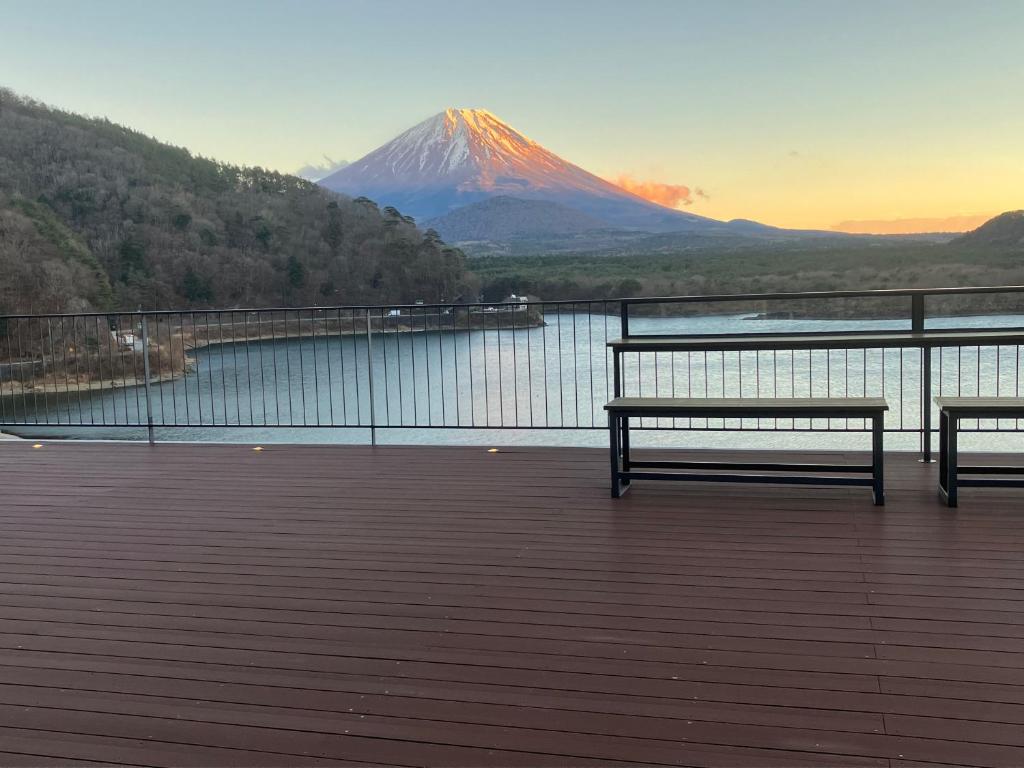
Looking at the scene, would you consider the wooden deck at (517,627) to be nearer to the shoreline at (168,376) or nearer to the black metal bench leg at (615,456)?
the black metal bench leg at (615,456)

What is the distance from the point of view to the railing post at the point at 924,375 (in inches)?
177

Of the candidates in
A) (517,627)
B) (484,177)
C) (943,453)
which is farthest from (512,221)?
(517,627)

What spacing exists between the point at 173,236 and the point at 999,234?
45682mm

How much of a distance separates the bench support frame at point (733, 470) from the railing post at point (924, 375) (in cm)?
53

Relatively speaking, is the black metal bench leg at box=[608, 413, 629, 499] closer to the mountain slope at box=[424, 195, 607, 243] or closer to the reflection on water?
the reflection on water

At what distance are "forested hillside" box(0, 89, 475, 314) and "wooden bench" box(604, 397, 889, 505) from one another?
42105 millimetres

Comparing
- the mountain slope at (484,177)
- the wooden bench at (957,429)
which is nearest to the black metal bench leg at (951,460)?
the wooden bench at (957,429)

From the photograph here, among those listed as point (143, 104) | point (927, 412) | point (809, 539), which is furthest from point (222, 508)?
point (143, 104)

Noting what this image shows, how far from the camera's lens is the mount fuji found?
63281 millimetres

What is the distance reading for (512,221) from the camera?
2559 inches

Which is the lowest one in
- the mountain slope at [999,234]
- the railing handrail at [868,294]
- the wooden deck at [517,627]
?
the wooden deck at [517,627]

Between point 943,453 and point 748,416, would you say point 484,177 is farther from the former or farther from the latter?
point 943,453

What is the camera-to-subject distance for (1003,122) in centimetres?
4050

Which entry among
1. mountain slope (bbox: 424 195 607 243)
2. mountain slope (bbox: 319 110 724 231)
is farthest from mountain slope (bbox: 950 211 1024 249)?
mountain slope (bbox: 424 195 607 243)
